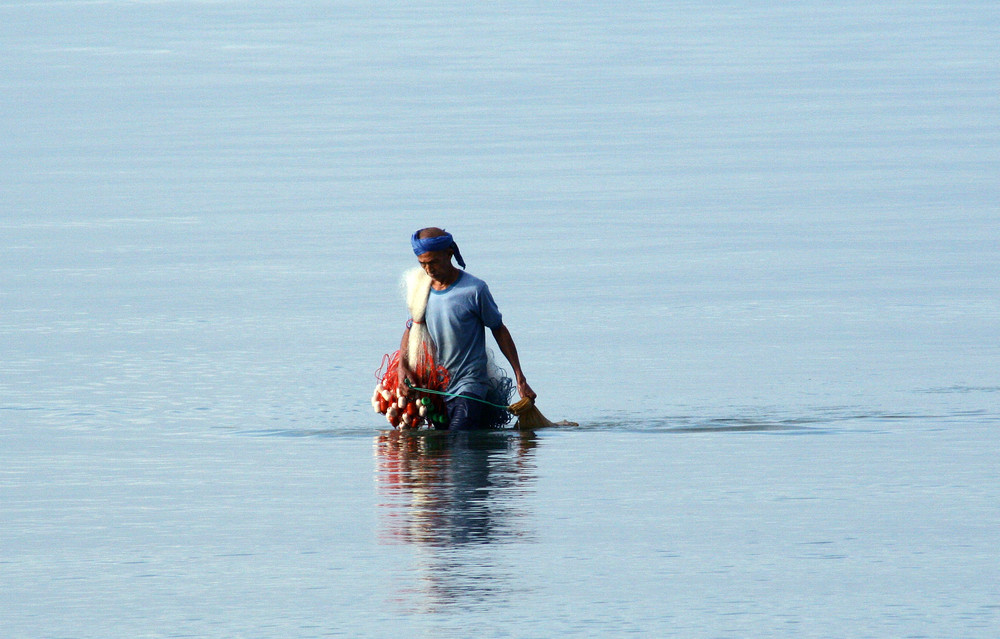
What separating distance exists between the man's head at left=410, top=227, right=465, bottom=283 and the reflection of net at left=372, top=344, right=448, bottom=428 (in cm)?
55

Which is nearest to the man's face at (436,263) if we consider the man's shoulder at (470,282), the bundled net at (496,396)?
the man's shoulder at (470,282)

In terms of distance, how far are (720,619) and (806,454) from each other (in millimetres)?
4616

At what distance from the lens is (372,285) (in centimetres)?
2394

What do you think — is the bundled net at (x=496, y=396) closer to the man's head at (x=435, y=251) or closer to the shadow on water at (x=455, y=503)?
the shadow on water at (x=455, y=503)

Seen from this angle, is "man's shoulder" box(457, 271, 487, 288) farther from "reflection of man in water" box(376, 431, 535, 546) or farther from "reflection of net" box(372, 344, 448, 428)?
"reflection of man in water" box(376, 431, 535, 546)

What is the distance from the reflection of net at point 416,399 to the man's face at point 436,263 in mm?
540

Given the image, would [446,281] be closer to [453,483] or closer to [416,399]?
[416,399]

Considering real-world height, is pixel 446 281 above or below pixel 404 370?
above

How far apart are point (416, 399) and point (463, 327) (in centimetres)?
59

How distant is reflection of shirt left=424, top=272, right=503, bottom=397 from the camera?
14.9 meters

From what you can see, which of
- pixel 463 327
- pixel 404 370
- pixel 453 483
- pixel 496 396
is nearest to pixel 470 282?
pixel 463 327

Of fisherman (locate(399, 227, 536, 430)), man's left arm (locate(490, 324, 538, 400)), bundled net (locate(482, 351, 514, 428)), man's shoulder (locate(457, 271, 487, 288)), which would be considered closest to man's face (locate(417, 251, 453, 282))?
fisherman (locate(399, 227, 536, 430))

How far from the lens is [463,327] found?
590 inches

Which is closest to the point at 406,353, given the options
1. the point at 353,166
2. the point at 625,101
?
the point at 353,166
